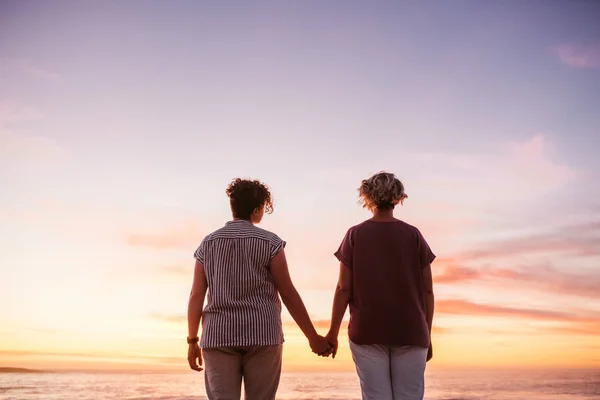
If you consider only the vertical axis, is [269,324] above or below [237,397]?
above

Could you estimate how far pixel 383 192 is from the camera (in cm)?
445

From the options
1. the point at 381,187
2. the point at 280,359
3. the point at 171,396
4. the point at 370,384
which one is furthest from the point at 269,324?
the point at 171,396

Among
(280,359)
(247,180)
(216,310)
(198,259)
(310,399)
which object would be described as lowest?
(310,399)

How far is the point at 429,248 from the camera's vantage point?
14.8 feet

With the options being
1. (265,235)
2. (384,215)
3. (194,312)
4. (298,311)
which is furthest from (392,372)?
(194,312)

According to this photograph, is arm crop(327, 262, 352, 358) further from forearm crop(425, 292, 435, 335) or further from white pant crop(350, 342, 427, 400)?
forearm crop(425, 292, 435, 335)

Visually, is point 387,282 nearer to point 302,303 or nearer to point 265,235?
point 302,303

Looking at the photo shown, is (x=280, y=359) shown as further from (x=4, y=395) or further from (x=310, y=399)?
(x=4, y=395)

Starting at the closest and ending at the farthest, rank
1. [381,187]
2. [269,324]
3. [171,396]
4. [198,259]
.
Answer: [269,324]
[198,259]
[381,187]
[171,396]

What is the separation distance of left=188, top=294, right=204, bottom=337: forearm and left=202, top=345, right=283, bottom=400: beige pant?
275 mm

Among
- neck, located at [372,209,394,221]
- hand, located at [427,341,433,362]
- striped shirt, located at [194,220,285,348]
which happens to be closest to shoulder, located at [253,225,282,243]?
striped shirt, located at [194,220,285,348]

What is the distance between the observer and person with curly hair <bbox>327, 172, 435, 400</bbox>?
415 cm

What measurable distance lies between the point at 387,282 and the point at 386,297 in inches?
4.3

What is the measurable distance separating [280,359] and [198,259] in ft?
2.96
